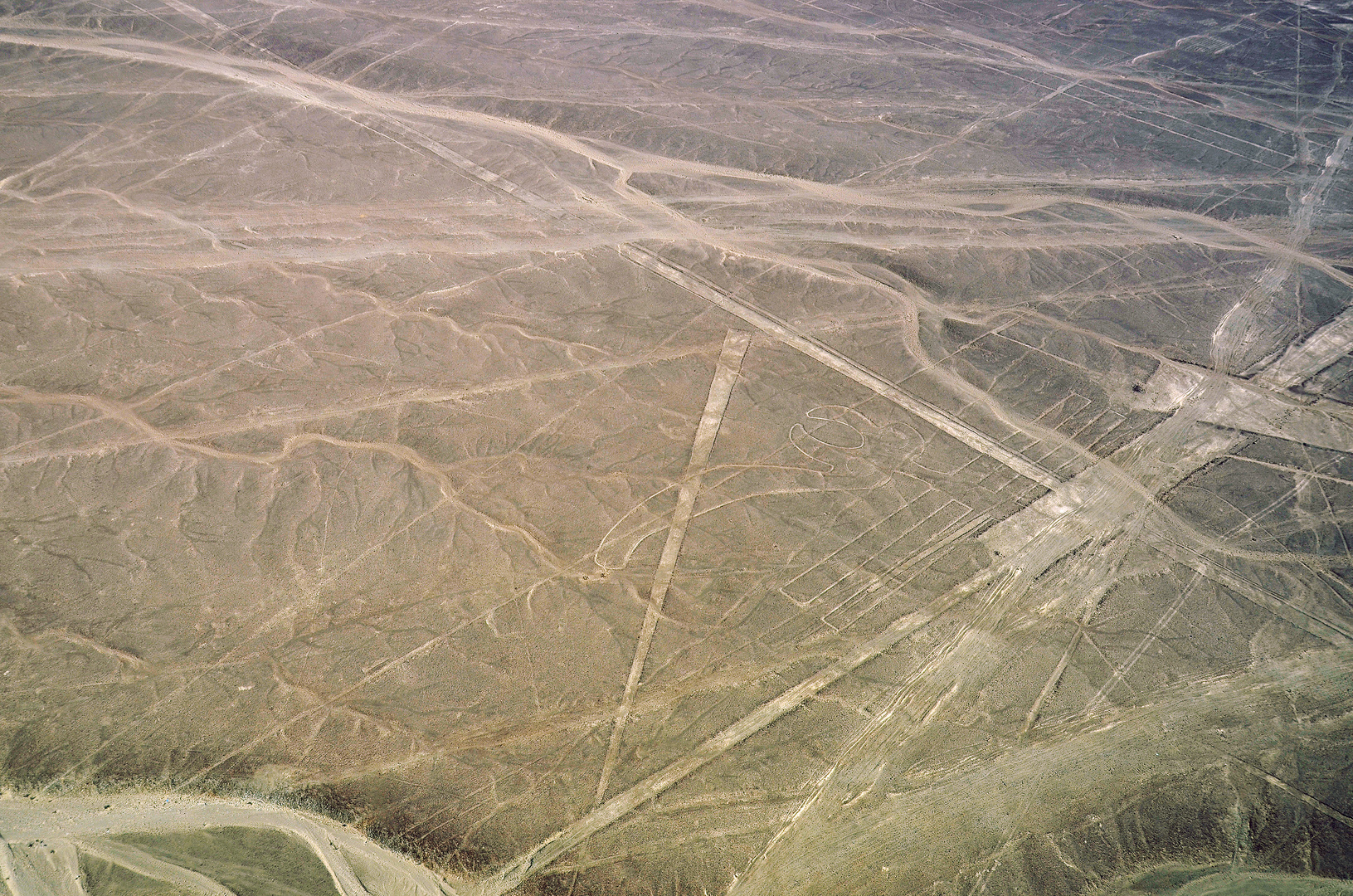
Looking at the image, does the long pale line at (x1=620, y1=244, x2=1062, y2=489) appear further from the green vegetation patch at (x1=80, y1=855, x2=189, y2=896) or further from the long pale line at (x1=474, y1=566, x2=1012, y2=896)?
the green vegetation patch at (x1=80, y1=855, x2=189, y2=896)

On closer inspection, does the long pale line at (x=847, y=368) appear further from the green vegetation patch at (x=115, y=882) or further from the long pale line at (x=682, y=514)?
the green vegetation patch at (x=115, y=882)

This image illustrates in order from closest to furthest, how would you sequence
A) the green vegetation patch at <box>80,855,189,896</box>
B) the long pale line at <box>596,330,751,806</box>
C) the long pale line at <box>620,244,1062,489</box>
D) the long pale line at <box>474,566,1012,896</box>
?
the green vegetation patch at <box>80,855,189,896</box>, the long pale line at <box>474,566,1012,896</box>, the long pale line at <box>596,330,751,806</box>, the long pale line at <box>620,244,1062,489</box>

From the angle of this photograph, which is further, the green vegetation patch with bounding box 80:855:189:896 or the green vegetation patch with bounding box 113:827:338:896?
the green vegetation patch with bounding box 113:827:338:896

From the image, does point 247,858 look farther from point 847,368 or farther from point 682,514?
point 847,368

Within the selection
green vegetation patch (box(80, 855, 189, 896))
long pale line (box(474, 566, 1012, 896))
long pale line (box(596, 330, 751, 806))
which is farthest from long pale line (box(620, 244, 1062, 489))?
green vegetation patch (box(80, 855, 189, 896))

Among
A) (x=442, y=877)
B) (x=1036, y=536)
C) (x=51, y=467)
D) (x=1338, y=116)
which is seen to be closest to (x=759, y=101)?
(x=1036, y=536)

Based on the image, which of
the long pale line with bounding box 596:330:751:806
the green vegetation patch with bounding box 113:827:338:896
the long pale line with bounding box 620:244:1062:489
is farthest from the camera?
the long pale line with bounding box 620:244:1062:489

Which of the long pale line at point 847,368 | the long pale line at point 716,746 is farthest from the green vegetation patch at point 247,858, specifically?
the long pale line at point 847,368

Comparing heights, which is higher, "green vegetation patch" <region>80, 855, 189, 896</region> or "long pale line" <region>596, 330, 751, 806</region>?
"long pale line" <region>596, 330, 751, 806</region>

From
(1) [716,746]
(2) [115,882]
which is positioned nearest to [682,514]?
(1) [716,746]
